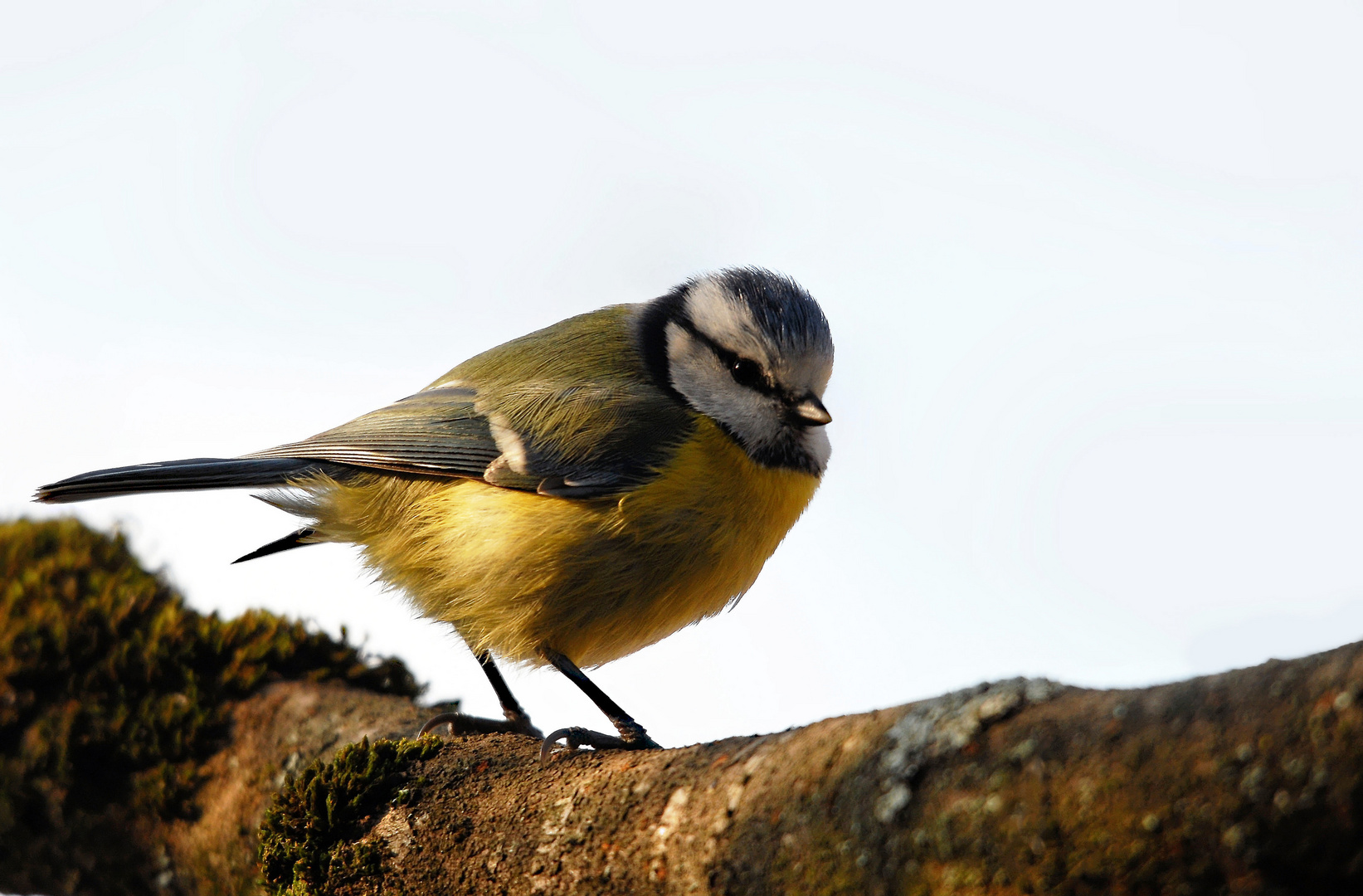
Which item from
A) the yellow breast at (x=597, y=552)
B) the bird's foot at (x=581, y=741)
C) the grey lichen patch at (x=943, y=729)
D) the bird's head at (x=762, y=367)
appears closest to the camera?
the grey lichen patch at (x=943, y=729)

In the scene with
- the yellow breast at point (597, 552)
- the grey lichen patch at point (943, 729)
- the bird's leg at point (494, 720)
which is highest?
the yellow breast at point (597, 552)

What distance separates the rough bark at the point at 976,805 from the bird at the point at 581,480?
1.74ft

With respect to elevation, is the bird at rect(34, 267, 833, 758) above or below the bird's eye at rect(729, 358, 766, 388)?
below

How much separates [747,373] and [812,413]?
280mm

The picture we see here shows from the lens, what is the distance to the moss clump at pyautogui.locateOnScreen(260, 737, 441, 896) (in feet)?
7.61

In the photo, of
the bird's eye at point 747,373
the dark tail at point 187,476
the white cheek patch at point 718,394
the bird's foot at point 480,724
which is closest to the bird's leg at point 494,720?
the bird's foot at point 480,724

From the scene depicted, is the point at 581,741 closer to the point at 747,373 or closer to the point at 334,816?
the point at 334,816

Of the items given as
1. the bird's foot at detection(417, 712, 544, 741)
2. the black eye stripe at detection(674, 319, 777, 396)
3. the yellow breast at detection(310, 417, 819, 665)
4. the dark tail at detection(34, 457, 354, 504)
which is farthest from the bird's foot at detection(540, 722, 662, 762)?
the dark tail at detection(34, 457, 354, 504)

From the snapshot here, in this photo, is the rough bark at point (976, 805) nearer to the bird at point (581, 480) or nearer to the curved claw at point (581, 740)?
the curved claw at point (581, 740)

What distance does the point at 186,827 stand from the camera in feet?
9.37

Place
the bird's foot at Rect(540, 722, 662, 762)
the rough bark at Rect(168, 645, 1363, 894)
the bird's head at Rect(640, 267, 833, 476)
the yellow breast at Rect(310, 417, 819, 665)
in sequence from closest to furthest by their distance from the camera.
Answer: the rough bark at Rect(168, 645, 1363, 894)
the bird's foot at Rect(540, 722, 662, 762)
the yellow breast at Rect(310, 417, 819, 665)
the bird's head at Rect(640, 267, 833, 476)

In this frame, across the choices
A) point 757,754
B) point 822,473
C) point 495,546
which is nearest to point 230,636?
point 495,546

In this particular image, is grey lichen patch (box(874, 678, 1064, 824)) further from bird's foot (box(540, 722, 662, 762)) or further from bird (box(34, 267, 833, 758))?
bird (box(34, 267, 833, 758))

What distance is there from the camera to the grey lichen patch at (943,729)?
1325 millimetres
